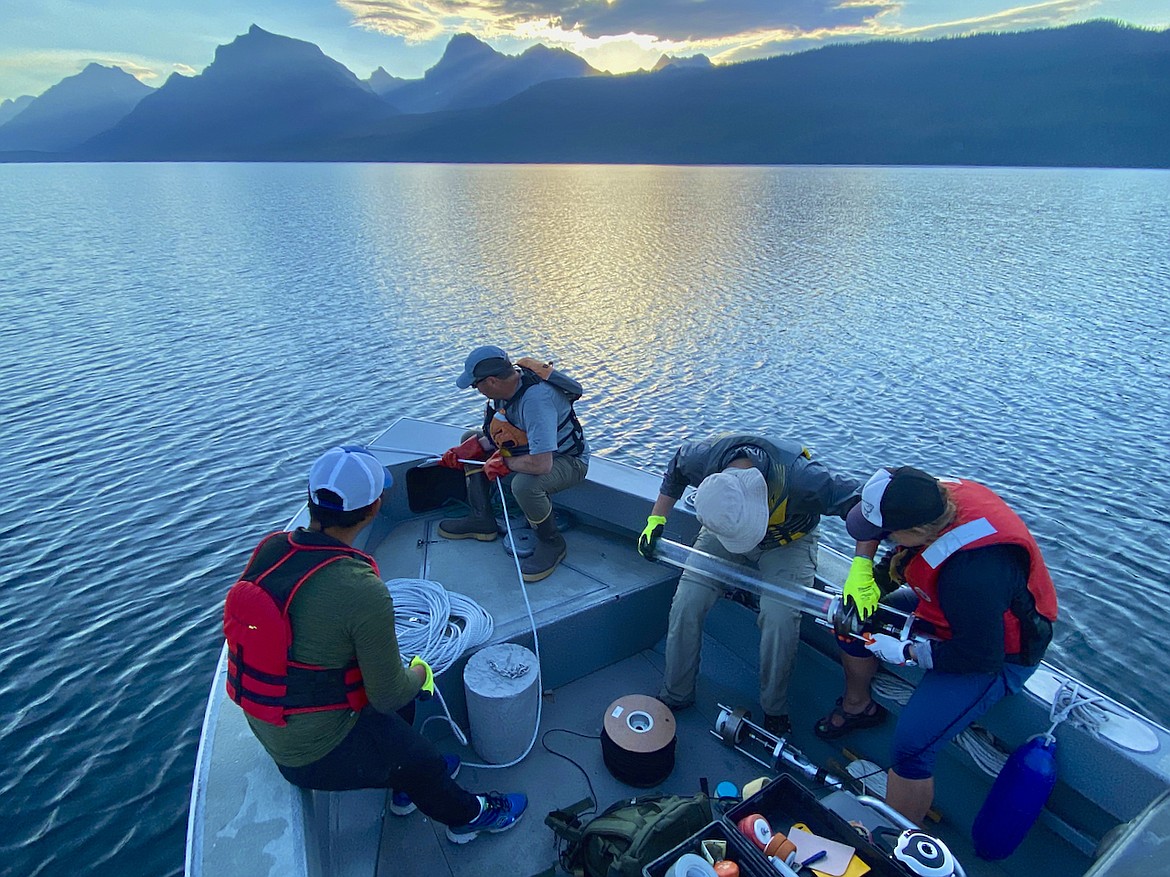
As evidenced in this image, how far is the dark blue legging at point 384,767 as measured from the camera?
2.63 meters

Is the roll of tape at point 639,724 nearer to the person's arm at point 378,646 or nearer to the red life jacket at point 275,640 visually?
the person's arm at point 378,646

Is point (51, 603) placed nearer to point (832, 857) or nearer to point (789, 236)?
point (832, 857)

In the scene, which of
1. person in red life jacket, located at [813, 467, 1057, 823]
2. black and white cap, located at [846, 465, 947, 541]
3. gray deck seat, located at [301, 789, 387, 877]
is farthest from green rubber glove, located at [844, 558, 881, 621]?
gray deck seat, located at [301, 789, 387, 877]

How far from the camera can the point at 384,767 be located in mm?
2748

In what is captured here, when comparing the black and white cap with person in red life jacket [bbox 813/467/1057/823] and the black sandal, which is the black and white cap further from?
the black sandal

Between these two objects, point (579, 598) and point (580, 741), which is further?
point (579, 598)

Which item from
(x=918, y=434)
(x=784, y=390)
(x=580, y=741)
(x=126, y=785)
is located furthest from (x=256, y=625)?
(x=784, y=390)

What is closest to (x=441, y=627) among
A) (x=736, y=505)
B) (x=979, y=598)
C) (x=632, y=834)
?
(x=632, y=834)

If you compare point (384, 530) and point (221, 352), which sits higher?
point (384, 530)

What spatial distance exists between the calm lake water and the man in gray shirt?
4.19 metres

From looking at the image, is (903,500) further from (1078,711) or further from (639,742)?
(639,742)

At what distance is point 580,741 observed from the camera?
4.11m

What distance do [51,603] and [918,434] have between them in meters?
12.8

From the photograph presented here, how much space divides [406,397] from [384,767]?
37.1 ft
